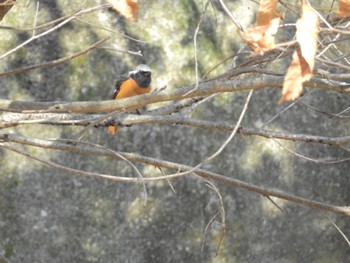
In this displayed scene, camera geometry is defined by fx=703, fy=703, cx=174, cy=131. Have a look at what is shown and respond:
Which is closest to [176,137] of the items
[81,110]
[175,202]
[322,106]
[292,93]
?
[175,202]

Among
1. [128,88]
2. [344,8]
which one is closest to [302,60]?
[344,8]

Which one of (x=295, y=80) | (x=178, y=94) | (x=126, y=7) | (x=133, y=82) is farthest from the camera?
(x=133, y=82)

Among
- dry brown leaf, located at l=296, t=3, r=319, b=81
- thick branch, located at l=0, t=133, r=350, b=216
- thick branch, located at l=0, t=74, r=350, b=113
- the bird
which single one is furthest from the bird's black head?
dry brown leaf, located at l=296, t=3, r=319, b=81

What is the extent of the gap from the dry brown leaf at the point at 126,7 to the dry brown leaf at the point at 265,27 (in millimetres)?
284

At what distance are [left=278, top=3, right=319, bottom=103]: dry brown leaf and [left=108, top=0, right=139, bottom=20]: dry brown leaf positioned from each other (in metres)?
0.41

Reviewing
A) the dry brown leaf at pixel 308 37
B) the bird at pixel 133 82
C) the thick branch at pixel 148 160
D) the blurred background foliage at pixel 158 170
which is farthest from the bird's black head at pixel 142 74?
the dry brown leaf at pixel 308 37

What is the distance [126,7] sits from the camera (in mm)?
1733

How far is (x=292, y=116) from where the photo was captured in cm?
543

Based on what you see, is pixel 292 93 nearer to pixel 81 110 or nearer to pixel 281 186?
pixel 81 110

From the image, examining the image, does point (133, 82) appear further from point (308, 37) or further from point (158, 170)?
point (308, 37)

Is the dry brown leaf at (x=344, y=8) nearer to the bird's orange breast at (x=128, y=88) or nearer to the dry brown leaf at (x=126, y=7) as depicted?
the dry brown leaf at (x=126, y=7)

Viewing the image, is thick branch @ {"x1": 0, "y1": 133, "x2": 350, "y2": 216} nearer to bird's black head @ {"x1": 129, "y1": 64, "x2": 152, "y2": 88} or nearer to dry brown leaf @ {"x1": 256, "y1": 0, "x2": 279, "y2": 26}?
dry brown leaf @ {"x1": 256, "y1": 0, "x2": 279, "y2": 26}

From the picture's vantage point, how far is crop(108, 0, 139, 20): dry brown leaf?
1722mm

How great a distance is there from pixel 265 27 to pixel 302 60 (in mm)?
215
